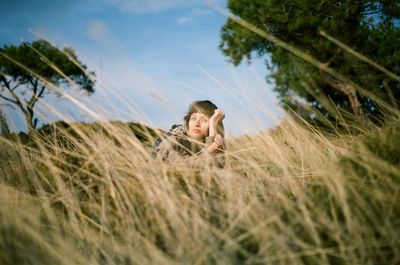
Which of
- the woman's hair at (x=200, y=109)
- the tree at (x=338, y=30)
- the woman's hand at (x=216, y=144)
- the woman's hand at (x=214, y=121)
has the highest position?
the tree at (x=338, y=30)

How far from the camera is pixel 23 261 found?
4.09 ft

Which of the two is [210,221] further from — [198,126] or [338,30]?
[338,30]

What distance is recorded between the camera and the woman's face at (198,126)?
13.2ft

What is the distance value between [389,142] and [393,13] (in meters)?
13.3

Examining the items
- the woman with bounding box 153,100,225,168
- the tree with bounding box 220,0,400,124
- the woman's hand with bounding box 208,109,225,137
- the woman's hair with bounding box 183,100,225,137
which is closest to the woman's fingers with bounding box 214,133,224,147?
the woman with bounding box 153,100,225,168

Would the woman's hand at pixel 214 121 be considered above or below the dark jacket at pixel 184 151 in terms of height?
above

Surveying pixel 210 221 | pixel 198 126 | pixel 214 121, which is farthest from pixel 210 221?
pixel 198 126

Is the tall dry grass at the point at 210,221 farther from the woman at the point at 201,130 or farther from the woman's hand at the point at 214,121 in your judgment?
the woman's hand at the point at 214,121

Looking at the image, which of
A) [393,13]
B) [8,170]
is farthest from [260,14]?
[8,170]

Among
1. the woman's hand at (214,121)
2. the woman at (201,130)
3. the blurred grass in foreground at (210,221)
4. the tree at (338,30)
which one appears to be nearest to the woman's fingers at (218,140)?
the woman at (201,130)

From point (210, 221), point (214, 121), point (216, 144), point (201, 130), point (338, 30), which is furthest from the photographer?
point (338, 30)

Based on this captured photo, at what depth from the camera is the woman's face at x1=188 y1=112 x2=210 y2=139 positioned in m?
4.01

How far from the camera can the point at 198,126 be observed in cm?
402

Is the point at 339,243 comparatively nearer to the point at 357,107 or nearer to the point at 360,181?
the point at 360,181
